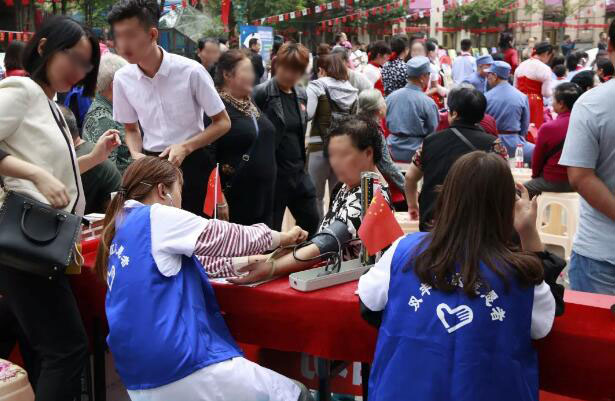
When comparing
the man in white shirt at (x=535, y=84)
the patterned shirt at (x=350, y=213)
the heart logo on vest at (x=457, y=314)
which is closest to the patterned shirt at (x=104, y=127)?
the patterned shirt at (x=350, y=213)

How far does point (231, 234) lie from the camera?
257 centimetres

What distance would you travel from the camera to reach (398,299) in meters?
2.08

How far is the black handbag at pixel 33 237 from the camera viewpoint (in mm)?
2582

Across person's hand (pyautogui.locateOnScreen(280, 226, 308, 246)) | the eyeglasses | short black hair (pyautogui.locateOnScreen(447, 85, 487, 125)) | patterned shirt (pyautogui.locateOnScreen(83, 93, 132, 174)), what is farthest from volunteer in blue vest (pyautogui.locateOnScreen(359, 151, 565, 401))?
patterned shirt (pyautogui.locateOnScreen(83, 93, 132, 174))

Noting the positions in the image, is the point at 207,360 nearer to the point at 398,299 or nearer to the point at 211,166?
the point at 398,299

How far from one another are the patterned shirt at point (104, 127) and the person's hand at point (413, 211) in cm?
189

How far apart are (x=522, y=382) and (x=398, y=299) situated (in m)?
0.43

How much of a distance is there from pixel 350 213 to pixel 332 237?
0.23 meters

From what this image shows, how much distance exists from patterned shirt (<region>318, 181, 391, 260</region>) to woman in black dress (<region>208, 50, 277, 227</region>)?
133cm

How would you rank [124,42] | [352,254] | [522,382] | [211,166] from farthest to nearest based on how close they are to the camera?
[211,166]
[124,42]
[352,254]
[522,382]

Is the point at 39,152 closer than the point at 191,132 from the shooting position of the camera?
Yes

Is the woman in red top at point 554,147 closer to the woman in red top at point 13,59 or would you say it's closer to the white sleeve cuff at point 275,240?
the white sleeve cuff at point 275,240

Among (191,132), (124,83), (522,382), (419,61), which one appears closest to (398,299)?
(522,382)

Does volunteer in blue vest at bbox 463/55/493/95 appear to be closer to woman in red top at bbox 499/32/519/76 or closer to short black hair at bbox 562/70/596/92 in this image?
short black hair at bbox 562/70/596/92
